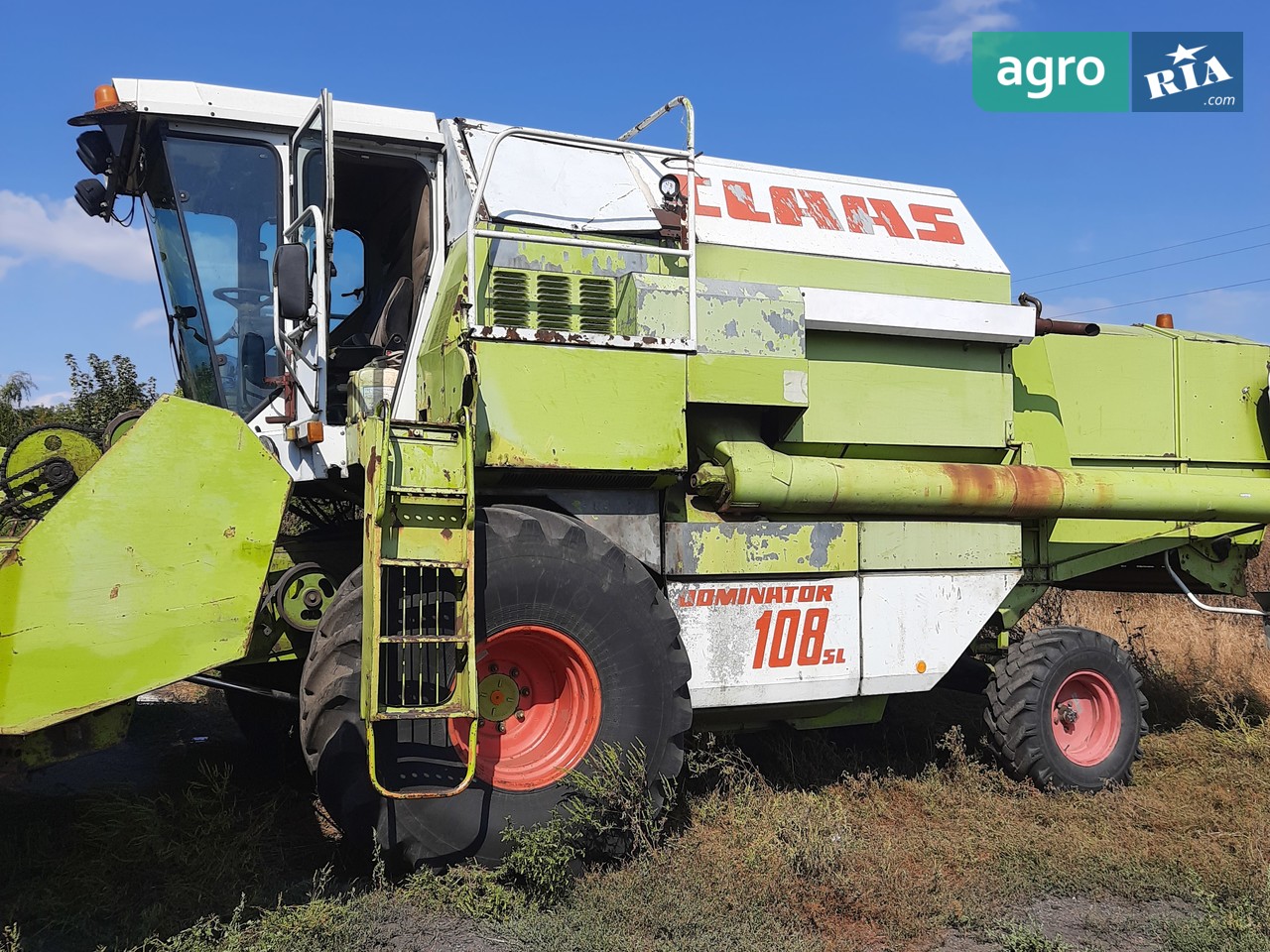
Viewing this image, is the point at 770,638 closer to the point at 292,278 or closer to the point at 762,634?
the point at 762,634

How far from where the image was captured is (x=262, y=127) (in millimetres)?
5305

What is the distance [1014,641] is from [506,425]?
358cm

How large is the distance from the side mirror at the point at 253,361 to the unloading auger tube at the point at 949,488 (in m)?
2.25

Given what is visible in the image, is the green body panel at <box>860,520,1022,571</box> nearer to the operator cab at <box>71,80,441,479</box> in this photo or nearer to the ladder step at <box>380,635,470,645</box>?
the ladder step at <box>380,635,470,645</box>

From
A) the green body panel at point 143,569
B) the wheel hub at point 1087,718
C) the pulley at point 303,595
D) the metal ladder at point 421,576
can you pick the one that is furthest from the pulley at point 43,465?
the wheel hub at point 1087,718

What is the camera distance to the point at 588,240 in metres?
5.05

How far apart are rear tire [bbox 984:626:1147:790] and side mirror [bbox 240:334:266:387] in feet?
14.3

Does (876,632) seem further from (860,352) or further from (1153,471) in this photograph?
(1153,471)

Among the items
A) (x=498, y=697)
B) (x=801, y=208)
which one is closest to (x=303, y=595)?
(x=498, y=697)

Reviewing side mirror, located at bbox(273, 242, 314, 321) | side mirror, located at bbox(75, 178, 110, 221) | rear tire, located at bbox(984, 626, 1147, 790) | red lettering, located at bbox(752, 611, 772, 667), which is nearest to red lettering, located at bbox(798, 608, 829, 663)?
red lettering, located at bbox(752, 611, 772, 667)

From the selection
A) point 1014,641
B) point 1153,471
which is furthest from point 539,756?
point 1153,471

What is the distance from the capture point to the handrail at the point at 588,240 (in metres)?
4.72

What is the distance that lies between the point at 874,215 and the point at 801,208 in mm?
481

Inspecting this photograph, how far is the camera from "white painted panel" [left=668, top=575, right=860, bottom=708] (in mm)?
5109
